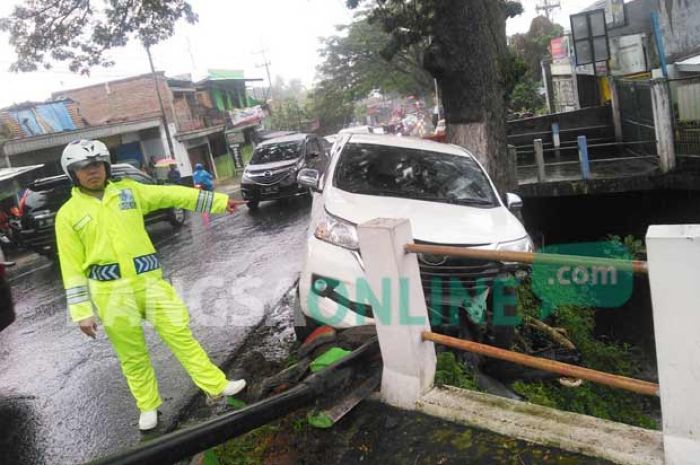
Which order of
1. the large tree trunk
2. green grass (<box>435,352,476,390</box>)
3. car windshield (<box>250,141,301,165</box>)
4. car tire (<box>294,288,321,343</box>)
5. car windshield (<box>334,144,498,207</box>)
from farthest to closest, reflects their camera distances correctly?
car windshield (<box>250,141,301,165</box>), the large tree trunk, car windshield (<box>334,144,498,207</box>), car tire (<box>294,288,321,343</box>), green grass (<box>435,352,476,390</box>)

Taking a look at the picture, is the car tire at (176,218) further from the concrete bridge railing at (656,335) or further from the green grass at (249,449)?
the concrete bridge railing at (656,335)

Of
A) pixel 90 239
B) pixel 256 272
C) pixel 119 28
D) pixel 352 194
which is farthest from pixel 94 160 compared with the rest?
pixel 119 28

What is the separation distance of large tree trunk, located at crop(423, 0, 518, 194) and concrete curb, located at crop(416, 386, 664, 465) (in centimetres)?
496

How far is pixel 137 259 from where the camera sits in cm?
353

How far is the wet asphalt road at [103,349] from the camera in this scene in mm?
3955

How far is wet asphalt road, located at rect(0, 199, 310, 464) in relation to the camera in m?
3.96

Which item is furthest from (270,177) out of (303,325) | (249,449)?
(249,449)

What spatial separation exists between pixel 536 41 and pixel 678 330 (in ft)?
117

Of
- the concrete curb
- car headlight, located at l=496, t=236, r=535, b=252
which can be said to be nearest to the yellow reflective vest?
the concrete curb

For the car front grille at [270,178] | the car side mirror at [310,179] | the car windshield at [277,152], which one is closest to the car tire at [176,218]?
the car front grille at [270,178]

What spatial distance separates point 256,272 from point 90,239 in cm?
446

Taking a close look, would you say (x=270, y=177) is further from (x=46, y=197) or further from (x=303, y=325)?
(x=303, y=325)

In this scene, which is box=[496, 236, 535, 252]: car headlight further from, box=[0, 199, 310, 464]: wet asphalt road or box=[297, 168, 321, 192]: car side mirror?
box=[0, 199, 310, 464]: wet asphalt road

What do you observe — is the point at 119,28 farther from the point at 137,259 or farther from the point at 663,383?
the point at 663,383
